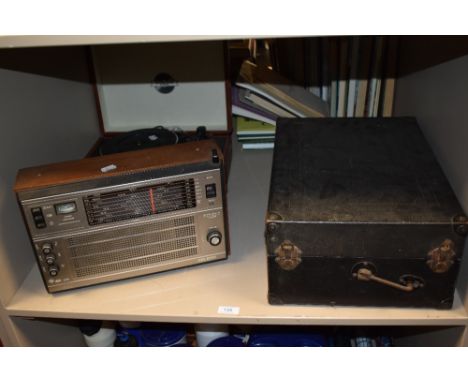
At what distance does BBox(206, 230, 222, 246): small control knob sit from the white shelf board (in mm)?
66

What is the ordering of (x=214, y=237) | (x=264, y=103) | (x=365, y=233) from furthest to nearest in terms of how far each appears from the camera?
(x=264, y=103) → (x=214, y=237) → (x=365, y=233)

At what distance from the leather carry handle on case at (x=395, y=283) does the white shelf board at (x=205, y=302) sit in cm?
5

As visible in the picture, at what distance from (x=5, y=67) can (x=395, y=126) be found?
763 mm

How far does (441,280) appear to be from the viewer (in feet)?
2.50

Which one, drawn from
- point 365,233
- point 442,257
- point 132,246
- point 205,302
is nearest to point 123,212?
point 132,246

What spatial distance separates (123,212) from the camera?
795mm

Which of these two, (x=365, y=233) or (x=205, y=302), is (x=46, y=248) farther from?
(x=365, y=233)

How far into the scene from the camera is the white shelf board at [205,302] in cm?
79

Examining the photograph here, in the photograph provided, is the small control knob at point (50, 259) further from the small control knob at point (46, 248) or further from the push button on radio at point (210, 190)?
the push button on radio at point (210, 190)

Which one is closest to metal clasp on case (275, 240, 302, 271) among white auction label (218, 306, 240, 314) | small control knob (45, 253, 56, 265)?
white auction label (218, 306, 240, 314)

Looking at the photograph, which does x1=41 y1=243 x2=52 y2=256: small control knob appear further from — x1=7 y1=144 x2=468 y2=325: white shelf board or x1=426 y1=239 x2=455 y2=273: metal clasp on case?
x1=426 y1=239 x2=455 y2=273: metal clasp on case

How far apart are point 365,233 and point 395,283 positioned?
0.10 metres

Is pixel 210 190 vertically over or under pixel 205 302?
Result: over

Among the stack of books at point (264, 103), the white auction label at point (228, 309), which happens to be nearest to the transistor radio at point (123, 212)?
the white auction label at point (228, 309)
